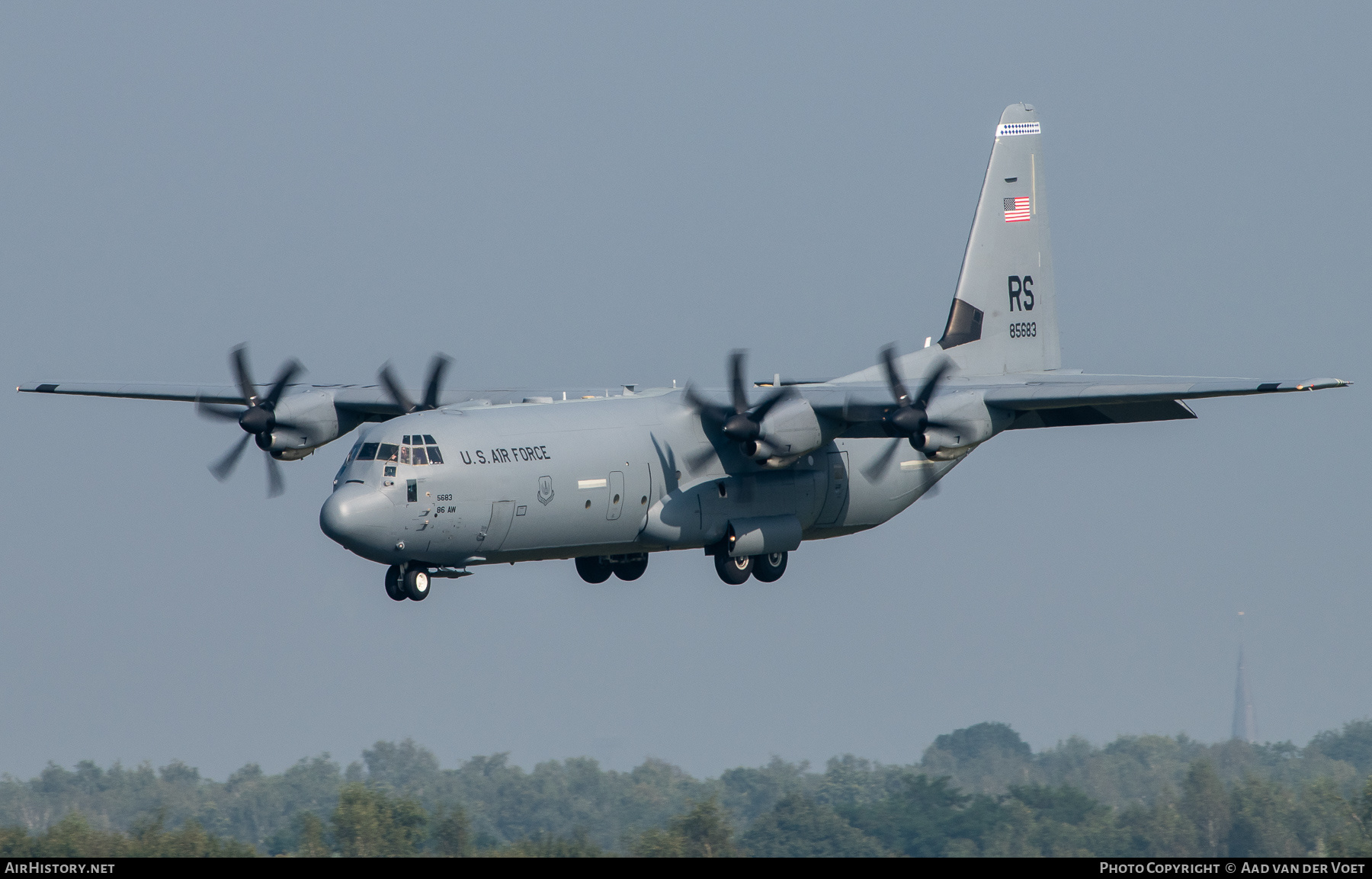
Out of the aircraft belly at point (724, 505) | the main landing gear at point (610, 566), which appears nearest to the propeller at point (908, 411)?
the aircraft belly at point (724, 505)

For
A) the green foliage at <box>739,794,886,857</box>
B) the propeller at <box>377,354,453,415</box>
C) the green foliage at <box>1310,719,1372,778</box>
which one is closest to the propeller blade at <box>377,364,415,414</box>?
the propeller at <box>377,354,453,415</box>

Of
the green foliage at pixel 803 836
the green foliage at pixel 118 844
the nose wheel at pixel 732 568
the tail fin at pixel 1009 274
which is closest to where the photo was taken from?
the nose wheel at pixel 732 568

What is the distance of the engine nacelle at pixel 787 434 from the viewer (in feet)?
100

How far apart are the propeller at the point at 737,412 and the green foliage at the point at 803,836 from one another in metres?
14.4

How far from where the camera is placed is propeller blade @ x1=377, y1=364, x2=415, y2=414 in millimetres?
31188

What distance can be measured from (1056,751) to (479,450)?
3150 centimetres

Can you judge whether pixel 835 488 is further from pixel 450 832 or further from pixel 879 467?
pixel 450 832

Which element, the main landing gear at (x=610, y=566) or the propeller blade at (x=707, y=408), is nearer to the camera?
the propeller blade at (x=707, y=408)

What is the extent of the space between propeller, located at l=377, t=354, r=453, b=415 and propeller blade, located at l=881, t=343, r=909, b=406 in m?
7.64

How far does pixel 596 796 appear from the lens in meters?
56.1

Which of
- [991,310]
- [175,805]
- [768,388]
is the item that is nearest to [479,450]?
[768,388]

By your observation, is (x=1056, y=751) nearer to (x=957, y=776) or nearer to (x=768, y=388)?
(x=957, y=776)

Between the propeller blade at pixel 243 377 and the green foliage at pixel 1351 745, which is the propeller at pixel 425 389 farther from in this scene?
the green foliage at pixel 1351 745

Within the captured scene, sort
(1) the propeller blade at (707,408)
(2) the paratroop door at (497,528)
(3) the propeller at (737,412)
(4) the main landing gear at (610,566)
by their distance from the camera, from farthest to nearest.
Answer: (4) the main landing gear at (610,566), (1) the propeller blade at (707,408), (3) the propeller at (737,412), (2) the paratroop door at (497,528)
